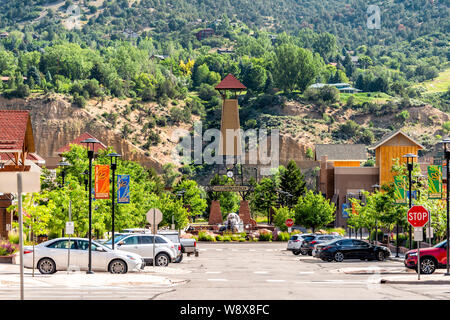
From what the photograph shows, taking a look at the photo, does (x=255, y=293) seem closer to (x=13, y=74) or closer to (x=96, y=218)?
(x=96, y=218)

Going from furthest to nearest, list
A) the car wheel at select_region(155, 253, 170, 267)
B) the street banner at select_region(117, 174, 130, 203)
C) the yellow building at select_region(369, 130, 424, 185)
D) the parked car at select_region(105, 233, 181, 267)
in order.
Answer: the yellow building at select_region(369, 130, 424, 185), the street banner at select_region(117, 174, 130, 203), the car wheel at select_region(155, 253, 170, 267), the parked car at select_region(105, 233, 181, 267)

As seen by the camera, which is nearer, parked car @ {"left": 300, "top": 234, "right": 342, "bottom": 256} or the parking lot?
the parking lot

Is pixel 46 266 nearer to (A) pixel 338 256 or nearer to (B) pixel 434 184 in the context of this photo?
(B) pixel 434 184

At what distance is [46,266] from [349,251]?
1838cm

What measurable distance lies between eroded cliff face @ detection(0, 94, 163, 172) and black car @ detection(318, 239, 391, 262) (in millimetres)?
120336

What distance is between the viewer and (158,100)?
633 feet

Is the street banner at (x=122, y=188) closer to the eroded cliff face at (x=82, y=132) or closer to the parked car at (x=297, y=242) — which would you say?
the parked car at (x=297, y=242)

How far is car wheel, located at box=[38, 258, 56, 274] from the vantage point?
34344mm

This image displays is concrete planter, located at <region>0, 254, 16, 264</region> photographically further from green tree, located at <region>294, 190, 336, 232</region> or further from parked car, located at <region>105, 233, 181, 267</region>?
green tree, located at <region>294, 190, 336, 232</region>

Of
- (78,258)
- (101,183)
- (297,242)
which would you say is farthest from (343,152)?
(78,258)

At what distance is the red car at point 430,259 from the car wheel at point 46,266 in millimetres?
14697

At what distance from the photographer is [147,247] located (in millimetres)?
40500

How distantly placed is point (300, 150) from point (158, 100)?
37.4 m

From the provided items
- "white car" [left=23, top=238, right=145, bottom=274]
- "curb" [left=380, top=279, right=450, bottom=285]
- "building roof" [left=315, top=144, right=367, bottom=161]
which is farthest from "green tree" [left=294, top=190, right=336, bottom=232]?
"curb" [left=380, top=279, right=450, bottom=285]
